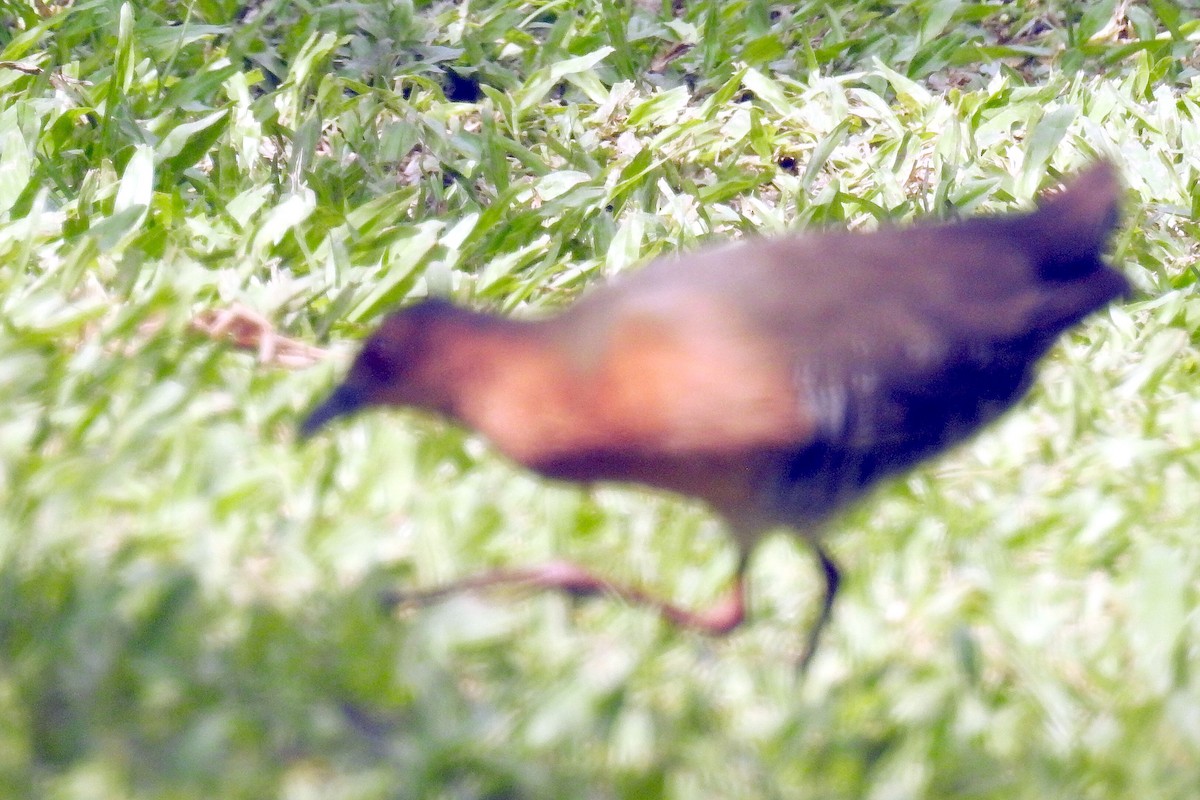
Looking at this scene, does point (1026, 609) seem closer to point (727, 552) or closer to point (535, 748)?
point (727, 552)

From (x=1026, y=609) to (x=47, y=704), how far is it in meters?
1.99

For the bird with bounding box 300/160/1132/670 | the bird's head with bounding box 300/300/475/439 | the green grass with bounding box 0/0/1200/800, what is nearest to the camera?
the green grass with bounding box 0/0/1200/800

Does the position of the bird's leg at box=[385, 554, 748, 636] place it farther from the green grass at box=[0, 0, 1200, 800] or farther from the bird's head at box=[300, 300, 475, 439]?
the bird's head at box=[300, 300, 475, 439]

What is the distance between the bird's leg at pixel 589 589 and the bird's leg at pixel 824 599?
0.15 meters

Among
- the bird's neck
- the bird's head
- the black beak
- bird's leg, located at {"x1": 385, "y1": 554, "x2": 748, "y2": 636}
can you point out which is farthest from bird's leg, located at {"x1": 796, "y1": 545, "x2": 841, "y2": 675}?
the black beak

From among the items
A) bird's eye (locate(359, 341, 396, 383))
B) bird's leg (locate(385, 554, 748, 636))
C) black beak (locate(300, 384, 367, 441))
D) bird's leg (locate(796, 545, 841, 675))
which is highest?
bird's eye (locate(359, 341, 396, 383))

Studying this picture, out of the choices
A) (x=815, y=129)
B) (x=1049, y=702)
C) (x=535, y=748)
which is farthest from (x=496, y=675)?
(x=815, y=129)

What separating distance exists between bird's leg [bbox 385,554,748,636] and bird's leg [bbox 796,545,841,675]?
0.50 ft

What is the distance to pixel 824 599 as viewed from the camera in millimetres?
3541

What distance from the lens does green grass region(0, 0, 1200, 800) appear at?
3.02 meters

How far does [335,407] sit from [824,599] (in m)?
1.10

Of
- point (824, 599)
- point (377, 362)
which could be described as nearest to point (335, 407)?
point (377, 362)

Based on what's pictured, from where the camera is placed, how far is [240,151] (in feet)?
17.9

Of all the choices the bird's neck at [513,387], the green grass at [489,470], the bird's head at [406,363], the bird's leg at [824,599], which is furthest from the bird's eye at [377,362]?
the bird's leg at [824,599]
